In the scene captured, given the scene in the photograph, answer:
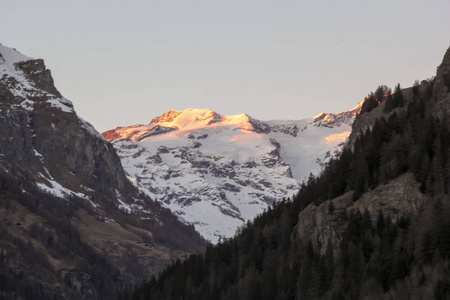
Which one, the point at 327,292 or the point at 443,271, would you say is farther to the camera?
the point at 327,292

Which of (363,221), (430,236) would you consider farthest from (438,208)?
(363,221)

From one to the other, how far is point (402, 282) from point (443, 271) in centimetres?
1105

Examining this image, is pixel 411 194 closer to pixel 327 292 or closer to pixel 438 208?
pixel 438 208

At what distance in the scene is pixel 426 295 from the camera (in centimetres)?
16000

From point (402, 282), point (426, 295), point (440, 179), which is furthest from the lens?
point (440, 179)

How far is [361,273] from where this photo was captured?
19038 centimetres

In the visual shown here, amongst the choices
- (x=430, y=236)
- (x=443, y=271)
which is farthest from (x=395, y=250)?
(x=443, y=271)

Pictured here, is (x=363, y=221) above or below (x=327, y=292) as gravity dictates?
above

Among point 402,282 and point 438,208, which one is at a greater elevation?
point 438,208

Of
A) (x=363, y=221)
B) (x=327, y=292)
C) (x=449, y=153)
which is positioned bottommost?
(x=327, y=292)

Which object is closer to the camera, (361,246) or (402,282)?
(402,282)

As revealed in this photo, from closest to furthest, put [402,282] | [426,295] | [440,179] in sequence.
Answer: [426,295], [402,282], [440,179]

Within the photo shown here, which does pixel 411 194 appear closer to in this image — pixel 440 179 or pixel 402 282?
pixel 440 179

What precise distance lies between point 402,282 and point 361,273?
16.6 metres
